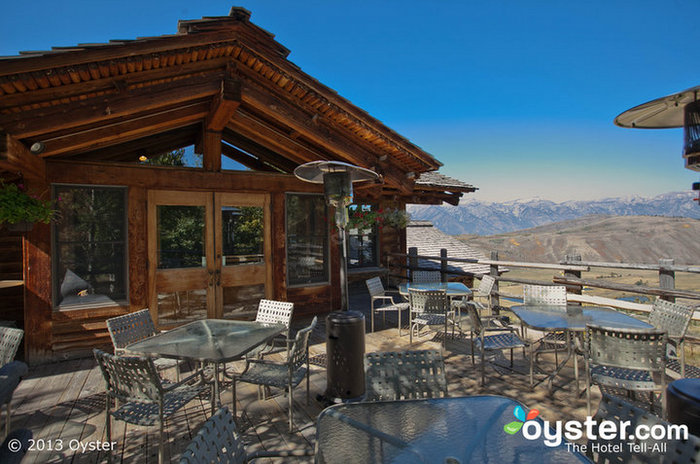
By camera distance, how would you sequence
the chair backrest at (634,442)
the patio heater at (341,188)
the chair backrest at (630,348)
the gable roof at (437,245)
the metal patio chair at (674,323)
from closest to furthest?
the chair backrest at (634,442)
the chair backrest at (630,348)
the metal patio chair at (674,323)
the patio heater at (341,188)
the gable roof at (437,245)

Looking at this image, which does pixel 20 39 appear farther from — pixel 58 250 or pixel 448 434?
pixel 448 434

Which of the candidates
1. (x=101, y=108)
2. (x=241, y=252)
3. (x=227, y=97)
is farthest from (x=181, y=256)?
(x=227, y=97)

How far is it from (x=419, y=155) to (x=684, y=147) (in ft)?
12.2

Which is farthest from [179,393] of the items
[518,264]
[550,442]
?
[518,264]

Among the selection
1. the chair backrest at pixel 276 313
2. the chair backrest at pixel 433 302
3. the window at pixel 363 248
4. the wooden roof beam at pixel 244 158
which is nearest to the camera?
the chair backrest at pixel 276 313

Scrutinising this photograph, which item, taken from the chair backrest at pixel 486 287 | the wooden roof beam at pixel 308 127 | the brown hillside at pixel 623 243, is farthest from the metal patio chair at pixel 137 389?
the brown hillside at pixel 623 243

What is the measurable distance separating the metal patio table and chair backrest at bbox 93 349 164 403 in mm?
3442

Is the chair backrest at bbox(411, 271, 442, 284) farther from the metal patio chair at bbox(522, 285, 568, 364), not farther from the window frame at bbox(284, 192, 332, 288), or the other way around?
the metal patio chair at bbox(522, 285, 568, 364)

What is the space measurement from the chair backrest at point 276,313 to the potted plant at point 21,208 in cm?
301

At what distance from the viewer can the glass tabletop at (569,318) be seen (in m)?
3.60

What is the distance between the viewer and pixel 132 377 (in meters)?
2.58

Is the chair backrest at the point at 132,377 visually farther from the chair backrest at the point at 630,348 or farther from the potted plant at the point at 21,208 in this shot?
the chair backrest at the point at 630,348

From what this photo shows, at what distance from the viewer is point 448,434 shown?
1.70 metres

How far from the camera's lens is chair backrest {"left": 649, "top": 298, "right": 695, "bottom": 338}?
340cm
